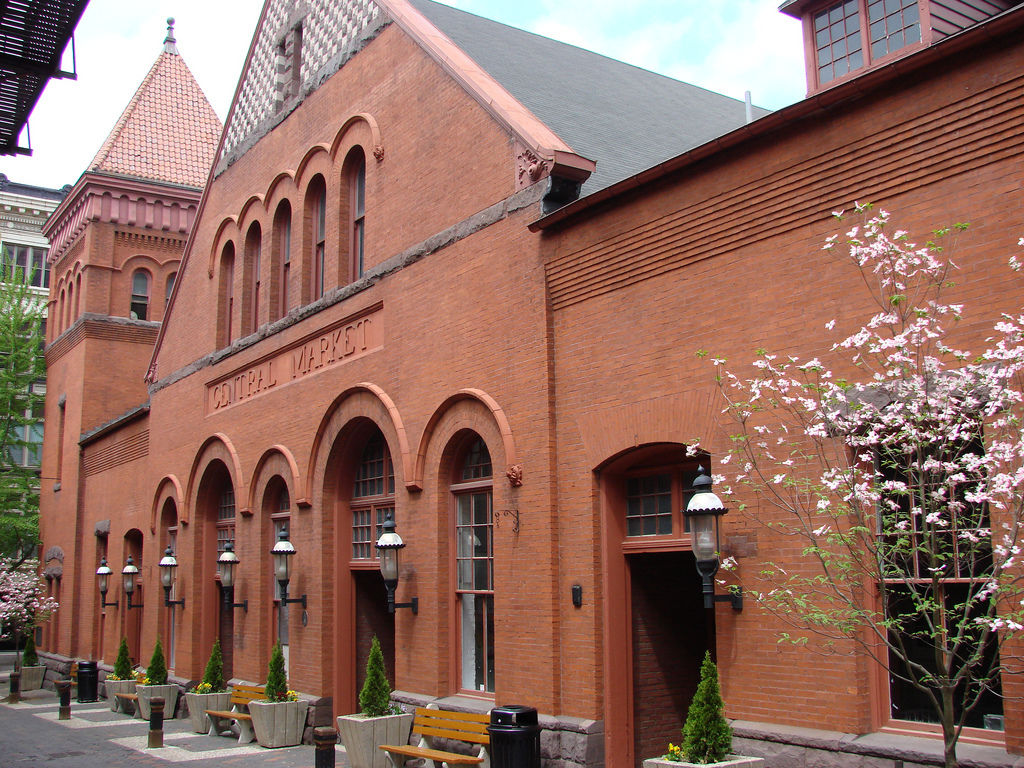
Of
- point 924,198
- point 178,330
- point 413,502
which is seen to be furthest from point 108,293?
point 924,198

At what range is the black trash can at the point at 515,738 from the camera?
1117 cm

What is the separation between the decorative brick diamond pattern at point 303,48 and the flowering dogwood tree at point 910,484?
10794mm

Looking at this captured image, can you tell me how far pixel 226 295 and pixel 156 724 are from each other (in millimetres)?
9237

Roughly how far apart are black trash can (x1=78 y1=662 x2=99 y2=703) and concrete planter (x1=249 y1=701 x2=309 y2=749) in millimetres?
10208

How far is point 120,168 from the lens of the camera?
31.0 metres

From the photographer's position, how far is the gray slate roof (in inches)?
579

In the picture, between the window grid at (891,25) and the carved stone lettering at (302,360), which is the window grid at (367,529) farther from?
the window grid at (891,25)

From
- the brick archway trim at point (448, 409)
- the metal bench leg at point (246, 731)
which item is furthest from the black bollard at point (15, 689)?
the brick archway trim at point (448, 409)

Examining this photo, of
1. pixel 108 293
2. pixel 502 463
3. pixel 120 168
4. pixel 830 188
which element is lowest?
pixel 502 463

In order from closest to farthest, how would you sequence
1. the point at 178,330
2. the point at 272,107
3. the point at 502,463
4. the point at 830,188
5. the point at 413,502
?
the point at 830,188
the point at 502,463
the point at 413,502
the point at 272,107
the point at 178,330

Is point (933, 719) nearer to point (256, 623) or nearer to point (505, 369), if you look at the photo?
point (505, 369)

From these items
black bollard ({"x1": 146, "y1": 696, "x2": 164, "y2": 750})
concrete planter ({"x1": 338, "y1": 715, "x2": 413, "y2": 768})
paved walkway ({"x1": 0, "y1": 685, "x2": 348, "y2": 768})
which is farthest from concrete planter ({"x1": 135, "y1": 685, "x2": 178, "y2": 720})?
concrete planter ({"x1": 338, "y1": 715, "x2": 413, "y2": 768})

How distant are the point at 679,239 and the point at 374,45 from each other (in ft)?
27.7

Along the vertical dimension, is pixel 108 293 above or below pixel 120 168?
below
